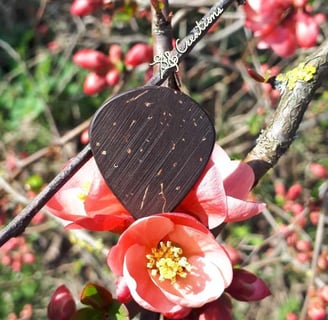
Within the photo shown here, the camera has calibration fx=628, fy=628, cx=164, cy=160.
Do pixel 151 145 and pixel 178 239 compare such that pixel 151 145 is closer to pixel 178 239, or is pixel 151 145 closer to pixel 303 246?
pixel 178 239

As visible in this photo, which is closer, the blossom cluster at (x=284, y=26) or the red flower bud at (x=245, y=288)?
the red flower bud at (x=245, y=288)

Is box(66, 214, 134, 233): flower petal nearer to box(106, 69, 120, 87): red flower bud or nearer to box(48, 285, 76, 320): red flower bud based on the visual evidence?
box(48, 285, 76, 320): red flower bud

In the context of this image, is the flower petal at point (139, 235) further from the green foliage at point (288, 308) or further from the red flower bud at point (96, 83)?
the green foliage at point (288, 308)

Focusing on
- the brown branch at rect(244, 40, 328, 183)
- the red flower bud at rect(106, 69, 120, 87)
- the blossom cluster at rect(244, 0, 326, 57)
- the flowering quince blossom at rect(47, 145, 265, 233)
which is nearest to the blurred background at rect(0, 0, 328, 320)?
the red flower bud at rect(106, 69, 120, 87)

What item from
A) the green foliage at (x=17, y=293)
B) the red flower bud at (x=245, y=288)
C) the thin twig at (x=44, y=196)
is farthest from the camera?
the green foliage at (x=17, y=293)

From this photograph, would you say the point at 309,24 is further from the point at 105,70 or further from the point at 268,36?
the point at 105,70

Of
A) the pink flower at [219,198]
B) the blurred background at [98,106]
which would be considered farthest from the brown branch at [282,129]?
the blurred background at [98,106]

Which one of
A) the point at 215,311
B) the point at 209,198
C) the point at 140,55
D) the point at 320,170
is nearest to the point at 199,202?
the point at 209,198

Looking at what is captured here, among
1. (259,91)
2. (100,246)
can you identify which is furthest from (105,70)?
(259,91)
